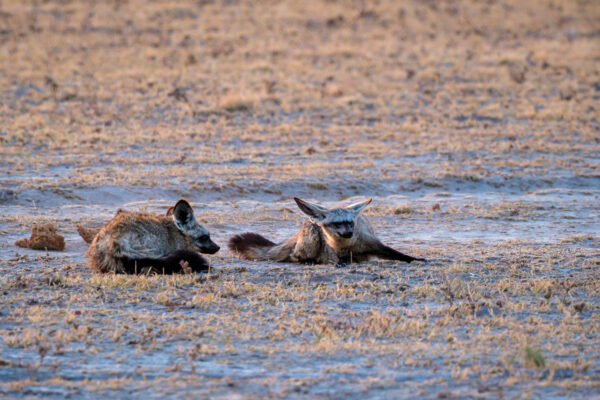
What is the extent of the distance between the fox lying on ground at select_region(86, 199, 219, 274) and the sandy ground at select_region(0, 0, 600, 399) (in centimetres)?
22

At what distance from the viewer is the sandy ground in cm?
594

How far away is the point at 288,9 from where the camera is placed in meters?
37.8

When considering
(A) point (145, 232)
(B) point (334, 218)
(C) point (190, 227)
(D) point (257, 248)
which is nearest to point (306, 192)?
(D) point (257, 248)

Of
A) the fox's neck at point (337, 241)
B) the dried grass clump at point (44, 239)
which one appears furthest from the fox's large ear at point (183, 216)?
the dried grass clump at point (44, 239)

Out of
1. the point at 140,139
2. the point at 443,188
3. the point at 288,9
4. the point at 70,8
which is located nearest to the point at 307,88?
the point at 140,139

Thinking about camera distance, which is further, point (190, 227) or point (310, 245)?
point (310, 245)

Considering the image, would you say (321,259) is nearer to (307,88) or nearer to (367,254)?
(367,254)


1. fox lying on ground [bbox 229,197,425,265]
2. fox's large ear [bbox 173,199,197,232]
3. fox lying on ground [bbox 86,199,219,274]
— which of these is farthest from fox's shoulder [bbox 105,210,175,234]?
fox lying on ground [bbox 229,197,425,265]

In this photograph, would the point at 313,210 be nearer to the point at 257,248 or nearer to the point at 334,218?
Answer: the point at 334,218

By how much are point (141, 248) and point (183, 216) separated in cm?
71

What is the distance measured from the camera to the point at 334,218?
362 inches

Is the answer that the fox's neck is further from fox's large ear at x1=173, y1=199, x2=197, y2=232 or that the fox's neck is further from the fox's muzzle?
fox's large ear at x1=173, y1=199, x2=197, y2=232

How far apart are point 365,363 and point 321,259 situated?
3.53 m

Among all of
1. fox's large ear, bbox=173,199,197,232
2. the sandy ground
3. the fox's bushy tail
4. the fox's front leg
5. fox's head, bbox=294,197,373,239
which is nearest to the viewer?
the sandy ground
